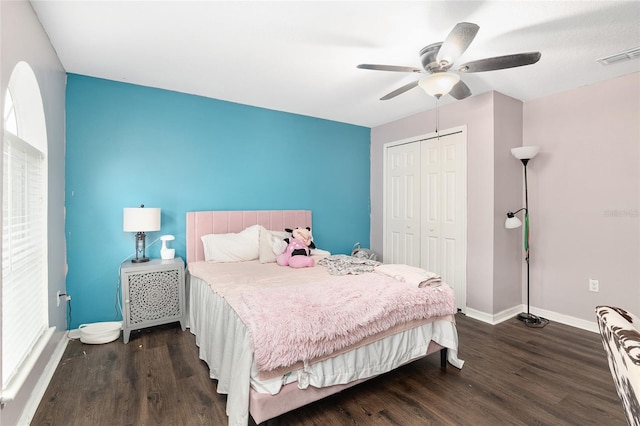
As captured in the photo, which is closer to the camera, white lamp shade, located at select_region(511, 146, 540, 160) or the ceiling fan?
the ceiling fan

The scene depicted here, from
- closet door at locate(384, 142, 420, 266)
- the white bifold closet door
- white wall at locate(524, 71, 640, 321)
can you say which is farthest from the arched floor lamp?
closet door at locate(384, 142, 420, 266)

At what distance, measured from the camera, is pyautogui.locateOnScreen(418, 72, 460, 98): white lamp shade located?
2090 mm

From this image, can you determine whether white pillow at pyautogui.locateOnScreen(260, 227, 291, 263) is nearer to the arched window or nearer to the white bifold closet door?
the arched window

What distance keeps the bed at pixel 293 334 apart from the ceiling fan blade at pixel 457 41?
1.57 metres

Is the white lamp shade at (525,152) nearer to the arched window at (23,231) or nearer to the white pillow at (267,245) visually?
the white pillow at (267,245)

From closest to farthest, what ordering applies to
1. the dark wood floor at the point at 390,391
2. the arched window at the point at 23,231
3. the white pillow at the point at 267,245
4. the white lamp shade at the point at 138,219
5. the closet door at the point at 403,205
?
the arched window at the point at 23,231 → the dark wood floor at the point at 390,391 → the white lamp shade at the point at 138,219 → the white pillow at the point at 267,245 → the closet door at the point at 403,205

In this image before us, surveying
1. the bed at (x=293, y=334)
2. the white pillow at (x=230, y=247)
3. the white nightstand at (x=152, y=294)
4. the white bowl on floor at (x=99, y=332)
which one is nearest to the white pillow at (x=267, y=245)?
the white pillow at (x=230, y=247)

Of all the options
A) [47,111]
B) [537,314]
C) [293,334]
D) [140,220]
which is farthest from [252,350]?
[537,314]

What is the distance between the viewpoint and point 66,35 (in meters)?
2.20

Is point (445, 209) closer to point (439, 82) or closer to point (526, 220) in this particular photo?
point (526, 220)

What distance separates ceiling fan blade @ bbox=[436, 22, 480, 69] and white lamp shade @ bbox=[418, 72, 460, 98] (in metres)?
0.11

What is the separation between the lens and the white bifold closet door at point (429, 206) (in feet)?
11.8

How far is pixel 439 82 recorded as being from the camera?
211cm

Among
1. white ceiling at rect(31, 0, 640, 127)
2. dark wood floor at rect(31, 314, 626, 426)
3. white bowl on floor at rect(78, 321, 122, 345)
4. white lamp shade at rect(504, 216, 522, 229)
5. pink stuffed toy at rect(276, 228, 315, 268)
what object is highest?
white ceiling at rect(31, 0, 640, 127)
